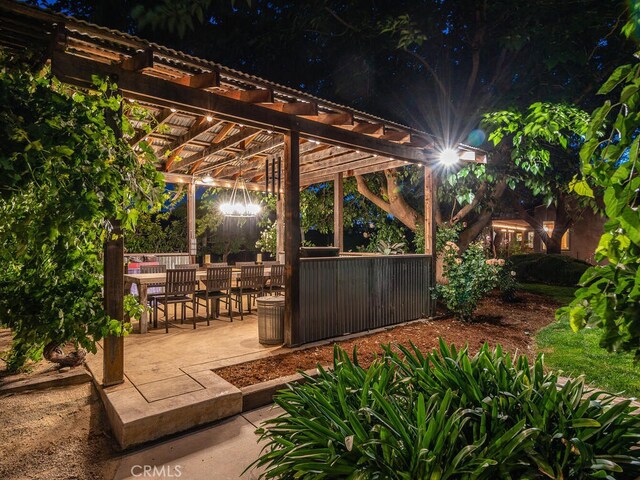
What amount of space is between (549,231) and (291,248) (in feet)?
73.1

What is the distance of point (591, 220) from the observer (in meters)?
19.0

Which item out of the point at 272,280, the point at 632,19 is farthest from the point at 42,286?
the point at 272,280

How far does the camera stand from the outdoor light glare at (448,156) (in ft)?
22.6

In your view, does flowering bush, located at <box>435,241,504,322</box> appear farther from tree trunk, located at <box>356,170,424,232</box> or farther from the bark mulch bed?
tree trunk, located at <box>356,170,424,232</box>

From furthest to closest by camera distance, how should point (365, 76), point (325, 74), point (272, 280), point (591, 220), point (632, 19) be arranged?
point (591, 220)
point (325, 74)
point (365, 76)
point (272, 280)
point (632, 19)

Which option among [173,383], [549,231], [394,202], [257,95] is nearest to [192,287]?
[173,383]

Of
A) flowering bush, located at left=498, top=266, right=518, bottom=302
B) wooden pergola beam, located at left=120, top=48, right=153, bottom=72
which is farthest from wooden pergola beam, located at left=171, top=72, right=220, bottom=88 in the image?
flowering bush, located at left=498, top=266, right=518, bottom=302

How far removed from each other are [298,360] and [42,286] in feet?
9.44

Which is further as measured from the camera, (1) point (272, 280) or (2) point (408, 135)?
(1) point (272, 280)

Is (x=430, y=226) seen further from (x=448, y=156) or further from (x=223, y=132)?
(x=223, y=132)

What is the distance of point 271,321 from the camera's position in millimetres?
5219

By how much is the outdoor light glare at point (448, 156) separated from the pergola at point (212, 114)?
8.2 inches

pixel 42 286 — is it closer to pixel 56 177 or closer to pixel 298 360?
pixel 56 177

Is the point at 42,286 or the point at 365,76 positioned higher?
the point at 365,76
